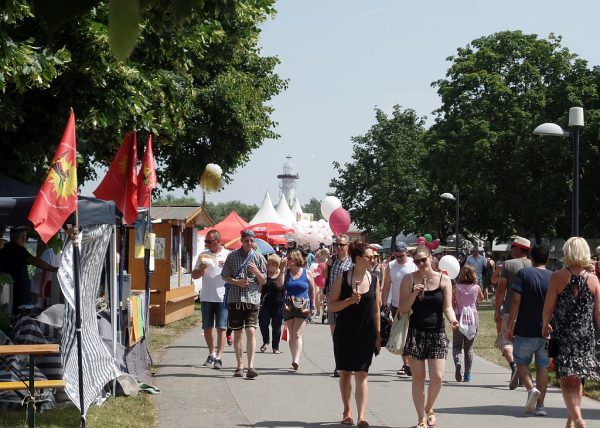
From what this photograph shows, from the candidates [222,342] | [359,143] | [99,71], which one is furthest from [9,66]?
[359,143]

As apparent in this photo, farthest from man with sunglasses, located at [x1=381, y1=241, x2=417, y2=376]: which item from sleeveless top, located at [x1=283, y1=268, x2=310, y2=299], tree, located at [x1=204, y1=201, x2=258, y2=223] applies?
tree, located at [x1=204, y1=201, x2=258, y2=223]

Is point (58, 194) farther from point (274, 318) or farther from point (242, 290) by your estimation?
point (274, 318)

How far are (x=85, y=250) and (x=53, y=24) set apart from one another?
7547 millimetres

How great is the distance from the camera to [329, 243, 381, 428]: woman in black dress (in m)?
8.54

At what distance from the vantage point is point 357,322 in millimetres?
8656

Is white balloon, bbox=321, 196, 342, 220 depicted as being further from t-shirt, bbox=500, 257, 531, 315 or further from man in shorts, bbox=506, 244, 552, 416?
man in shorts, bbox=506, 244, 552, 416

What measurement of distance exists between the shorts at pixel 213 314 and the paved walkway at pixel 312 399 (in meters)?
0.60

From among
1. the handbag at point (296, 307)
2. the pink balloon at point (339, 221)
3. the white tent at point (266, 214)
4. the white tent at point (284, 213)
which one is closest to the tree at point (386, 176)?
the white tent at point (284, 213)

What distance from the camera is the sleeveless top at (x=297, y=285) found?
1392cm

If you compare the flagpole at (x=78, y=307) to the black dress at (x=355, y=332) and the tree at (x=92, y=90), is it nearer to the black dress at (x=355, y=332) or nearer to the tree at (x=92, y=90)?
the tree at (x=92, y=90)

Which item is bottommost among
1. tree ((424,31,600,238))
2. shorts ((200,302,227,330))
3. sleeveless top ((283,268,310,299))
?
shorts ((200,302,227,330))

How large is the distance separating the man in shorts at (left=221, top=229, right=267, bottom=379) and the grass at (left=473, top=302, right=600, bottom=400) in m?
3.90

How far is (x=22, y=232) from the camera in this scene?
11.8m

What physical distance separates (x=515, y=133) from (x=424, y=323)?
36.9m
